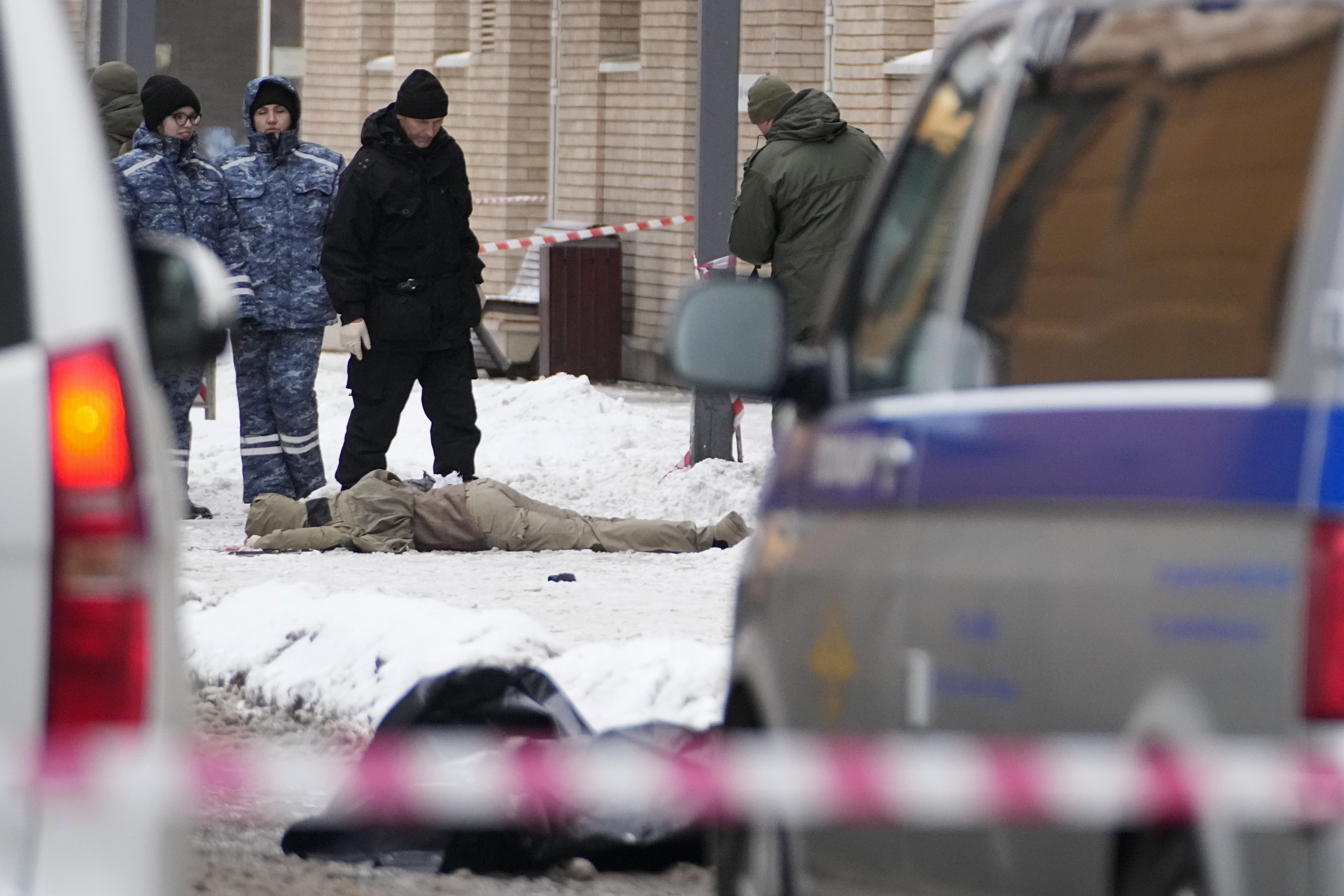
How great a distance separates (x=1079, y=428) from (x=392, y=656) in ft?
13.7

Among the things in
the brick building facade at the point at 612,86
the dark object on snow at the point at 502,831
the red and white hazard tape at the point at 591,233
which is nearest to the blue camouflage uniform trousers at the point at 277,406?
the brick building facade at the point at 612,86

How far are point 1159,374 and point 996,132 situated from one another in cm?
58

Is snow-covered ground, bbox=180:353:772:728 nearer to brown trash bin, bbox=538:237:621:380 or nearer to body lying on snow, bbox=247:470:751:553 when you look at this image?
body lying on snow, bbox=247:470:751:553

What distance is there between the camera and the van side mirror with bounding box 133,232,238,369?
3.53 meters

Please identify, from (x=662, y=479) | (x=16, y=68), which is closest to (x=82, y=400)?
(x=16, y=68)

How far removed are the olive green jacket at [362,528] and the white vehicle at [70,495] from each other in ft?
24.0

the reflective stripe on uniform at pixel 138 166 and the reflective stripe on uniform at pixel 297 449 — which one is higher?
the reflective stripe on uniform at pixel 138 166

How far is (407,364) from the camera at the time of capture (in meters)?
11.3

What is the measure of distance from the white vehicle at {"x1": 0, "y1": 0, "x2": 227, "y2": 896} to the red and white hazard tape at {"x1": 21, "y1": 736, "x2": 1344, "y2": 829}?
47 millimetres

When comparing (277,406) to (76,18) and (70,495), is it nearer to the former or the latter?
(70,495)

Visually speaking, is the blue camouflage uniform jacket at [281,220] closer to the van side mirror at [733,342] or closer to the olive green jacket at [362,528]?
the olive green jacket at [362,528]

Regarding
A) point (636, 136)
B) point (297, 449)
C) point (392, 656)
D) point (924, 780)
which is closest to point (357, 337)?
point (297, 449)

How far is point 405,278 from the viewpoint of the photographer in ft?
36.5

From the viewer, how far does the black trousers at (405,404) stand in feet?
36.9
